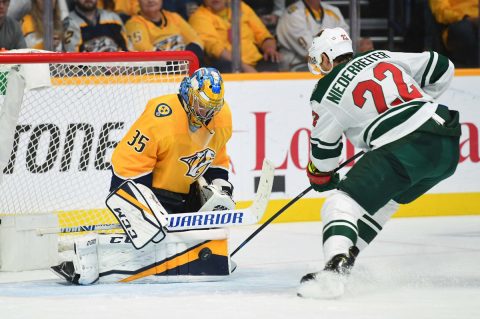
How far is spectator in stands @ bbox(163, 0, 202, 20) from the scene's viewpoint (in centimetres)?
700

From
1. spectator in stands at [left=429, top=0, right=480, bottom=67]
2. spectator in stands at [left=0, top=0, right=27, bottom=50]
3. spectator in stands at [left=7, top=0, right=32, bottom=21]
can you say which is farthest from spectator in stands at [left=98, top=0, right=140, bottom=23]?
spectator in stands at [left=429, top=0, right=480, bottom=67]

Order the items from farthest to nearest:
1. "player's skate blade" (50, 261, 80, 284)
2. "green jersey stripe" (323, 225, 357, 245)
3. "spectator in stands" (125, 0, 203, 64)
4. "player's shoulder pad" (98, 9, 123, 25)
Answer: "spectator in stands" (125, 0, 203, 64) < "player's shoulder pad" (98, 9, 123, 25) < "player's skate blade" (50, 261, 80, 284) < "green jersey stripe" (323, 225, 357, 245)

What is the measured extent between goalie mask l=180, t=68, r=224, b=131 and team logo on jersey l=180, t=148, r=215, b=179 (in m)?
0.13

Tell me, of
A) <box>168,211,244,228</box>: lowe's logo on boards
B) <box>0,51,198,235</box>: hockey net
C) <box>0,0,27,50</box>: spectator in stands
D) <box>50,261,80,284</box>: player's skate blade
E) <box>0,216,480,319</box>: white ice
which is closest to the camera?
<box>0,216,480,319</box>: white ice

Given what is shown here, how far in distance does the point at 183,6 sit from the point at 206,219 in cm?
285

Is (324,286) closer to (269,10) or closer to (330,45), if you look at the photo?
(330,45)

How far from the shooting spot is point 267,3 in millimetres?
7148

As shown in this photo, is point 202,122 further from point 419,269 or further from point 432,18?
point 432,18

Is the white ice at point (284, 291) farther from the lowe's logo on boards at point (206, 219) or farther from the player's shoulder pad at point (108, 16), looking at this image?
the player's shoulder pad at point (108, 16)

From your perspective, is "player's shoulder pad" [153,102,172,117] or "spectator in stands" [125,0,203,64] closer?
"player's shoulder pad" [153,102,172,117]

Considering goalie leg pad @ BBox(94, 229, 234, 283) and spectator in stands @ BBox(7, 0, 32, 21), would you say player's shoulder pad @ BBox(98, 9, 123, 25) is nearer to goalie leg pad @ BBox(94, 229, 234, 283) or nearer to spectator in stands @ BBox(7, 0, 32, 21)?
spectator in stands @ BBox(7, 0, 32, 21)

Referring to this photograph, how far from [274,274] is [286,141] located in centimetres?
211

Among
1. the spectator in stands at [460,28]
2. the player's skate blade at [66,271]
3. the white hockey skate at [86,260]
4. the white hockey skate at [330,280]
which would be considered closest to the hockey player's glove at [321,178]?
the white hockey skate at [330,280]

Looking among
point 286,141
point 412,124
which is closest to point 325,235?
point 412,124
